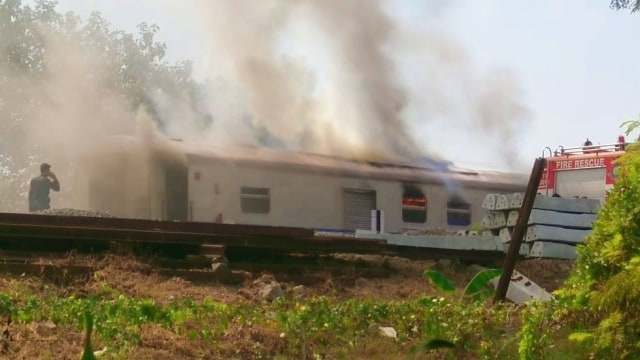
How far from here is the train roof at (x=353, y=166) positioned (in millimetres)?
18066

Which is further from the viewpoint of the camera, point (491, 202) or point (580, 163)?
point (580, 163)

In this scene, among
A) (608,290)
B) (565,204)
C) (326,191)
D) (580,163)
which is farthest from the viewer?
(580,163)

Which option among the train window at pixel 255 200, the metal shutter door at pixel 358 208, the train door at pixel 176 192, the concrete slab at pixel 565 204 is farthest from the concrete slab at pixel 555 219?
the train door at pixel 176 192

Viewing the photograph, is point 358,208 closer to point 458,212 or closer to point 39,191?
point 458,212

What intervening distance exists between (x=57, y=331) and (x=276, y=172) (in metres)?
12.3

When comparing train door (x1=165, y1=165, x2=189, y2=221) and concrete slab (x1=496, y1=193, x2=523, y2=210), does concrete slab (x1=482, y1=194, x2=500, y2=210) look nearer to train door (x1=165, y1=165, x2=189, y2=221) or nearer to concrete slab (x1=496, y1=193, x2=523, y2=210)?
concrete slab (x1=496, y1=193, x2=523, y2=210)

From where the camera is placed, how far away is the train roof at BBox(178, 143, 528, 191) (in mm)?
18066

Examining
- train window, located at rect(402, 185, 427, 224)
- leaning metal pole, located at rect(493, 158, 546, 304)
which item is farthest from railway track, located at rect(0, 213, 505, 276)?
train window, located at rect(402, 185, 427, 224)

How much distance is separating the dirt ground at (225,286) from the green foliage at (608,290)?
2.20 metres

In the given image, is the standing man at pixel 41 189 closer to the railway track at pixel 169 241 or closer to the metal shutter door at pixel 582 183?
the railway track at pixel 169 241

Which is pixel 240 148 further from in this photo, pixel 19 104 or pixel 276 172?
pixel 19 104

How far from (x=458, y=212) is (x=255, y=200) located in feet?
18.9

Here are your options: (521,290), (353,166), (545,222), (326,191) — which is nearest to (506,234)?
(545,222)

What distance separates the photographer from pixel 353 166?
19.8 m
